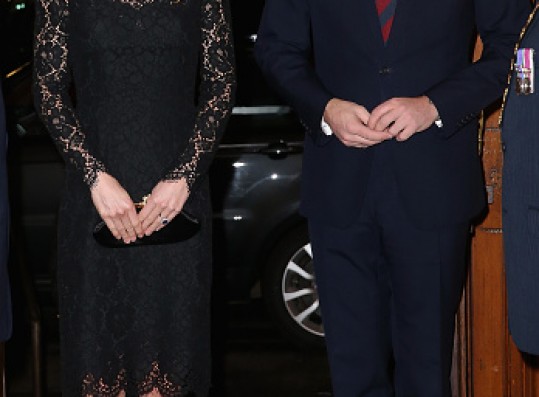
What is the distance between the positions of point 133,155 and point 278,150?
2748 millimetres

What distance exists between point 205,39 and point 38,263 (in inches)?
124

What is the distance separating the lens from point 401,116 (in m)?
3.88

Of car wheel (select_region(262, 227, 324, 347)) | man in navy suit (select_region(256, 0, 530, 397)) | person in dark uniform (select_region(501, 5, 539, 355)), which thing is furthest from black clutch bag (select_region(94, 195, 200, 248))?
car wheel (select_region(262, 227, 324, 347))

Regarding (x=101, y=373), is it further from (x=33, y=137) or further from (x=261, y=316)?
(x=261, y=316)

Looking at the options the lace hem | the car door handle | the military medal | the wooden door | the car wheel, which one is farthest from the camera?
the car wheel

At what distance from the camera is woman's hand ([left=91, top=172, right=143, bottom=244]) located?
3957 mm

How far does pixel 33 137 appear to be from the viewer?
273 inches

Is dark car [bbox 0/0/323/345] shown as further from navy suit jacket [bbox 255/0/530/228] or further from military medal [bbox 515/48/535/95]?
military medal [bbox 515/48/535/95]

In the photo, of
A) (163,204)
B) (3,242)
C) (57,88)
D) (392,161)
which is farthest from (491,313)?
(3,242)

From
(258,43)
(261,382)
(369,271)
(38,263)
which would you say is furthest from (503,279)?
(38,263)

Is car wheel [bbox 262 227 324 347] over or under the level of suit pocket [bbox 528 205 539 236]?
under

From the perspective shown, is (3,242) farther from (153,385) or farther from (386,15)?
(386,15)

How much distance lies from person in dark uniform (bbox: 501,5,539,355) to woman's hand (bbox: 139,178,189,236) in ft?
3.36

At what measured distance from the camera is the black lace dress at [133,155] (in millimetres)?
3998
